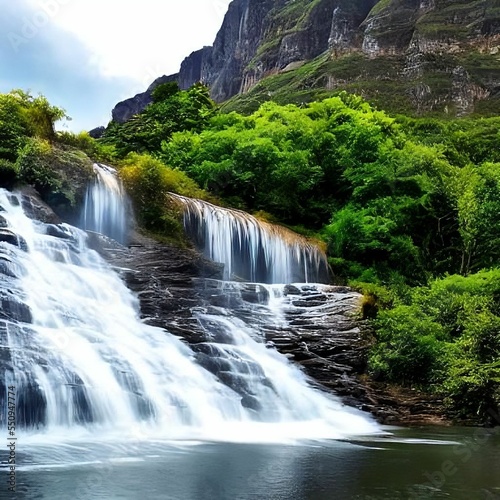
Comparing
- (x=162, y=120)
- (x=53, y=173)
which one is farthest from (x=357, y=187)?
(x=53, y=173)

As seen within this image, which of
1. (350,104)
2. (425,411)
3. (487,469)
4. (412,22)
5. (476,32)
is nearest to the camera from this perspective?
(487,469)

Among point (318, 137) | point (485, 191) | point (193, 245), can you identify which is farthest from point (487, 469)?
point (318, 137)

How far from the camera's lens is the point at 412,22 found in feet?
270

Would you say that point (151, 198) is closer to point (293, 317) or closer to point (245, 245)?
point (245, 245)

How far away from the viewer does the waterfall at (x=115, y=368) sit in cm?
1055

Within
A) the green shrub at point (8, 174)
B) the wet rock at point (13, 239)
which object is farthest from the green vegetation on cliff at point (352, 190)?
the wet rock at point (13, 239)

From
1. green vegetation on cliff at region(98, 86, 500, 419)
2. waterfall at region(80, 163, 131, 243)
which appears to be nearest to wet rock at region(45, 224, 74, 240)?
waterfall at region(80, 163, 131, 243)

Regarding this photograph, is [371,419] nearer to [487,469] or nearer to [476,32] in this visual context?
[487,469]

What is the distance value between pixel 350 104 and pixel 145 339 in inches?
965

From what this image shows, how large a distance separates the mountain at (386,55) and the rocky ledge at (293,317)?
145ft

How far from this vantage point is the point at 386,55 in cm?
7975

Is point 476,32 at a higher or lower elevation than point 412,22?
lower

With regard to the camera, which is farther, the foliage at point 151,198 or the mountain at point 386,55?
the mountain at point 386,55

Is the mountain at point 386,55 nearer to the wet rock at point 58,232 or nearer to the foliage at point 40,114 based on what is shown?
the foliage at point 40,114
